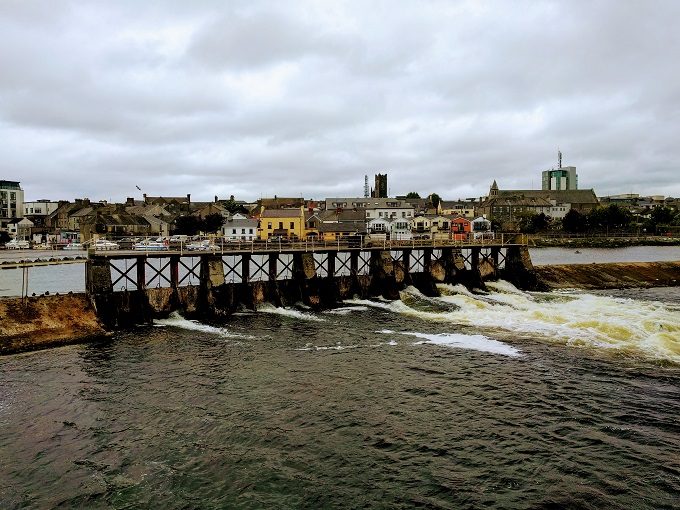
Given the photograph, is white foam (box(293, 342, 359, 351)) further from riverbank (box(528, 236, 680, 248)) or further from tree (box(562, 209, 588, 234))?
tree (box(562, 209, 588, 234))

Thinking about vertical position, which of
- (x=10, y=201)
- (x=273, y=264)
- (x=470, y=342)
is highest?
(x=10, y=201)

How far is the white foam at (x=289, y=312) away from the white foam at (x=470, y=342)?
7953 mm

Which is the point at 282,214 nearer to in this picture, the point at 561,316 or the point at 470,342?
the point at 561,316

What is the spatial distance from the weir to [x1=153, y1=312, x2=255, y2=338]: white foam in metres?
0.62

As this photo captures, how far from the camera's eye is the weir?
108 ft

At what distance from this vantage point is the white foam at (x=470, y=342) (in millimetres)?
28000

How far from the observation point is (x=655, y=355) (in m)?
26.4

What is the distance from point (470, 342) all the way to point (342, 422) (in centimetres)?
1402

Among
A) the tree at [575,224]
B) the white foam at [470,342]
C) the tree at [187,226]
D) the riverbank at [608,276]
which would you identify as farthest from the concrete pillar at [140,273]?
the tree at [575,224]

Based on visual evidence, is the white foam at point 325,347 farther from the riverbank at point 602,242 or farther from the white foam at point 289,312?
the riverbank at point 602,242

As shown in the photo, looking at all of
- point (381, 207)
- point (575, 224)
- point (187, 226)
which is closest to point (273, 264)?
point (381, 207)

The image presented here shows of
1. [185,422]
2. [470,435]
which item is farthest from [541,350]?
[185,422]

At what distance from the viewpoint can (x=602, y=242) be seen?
479 feet

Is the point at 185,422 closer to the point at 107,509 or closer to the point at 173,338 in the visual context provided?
the point at 107,509
